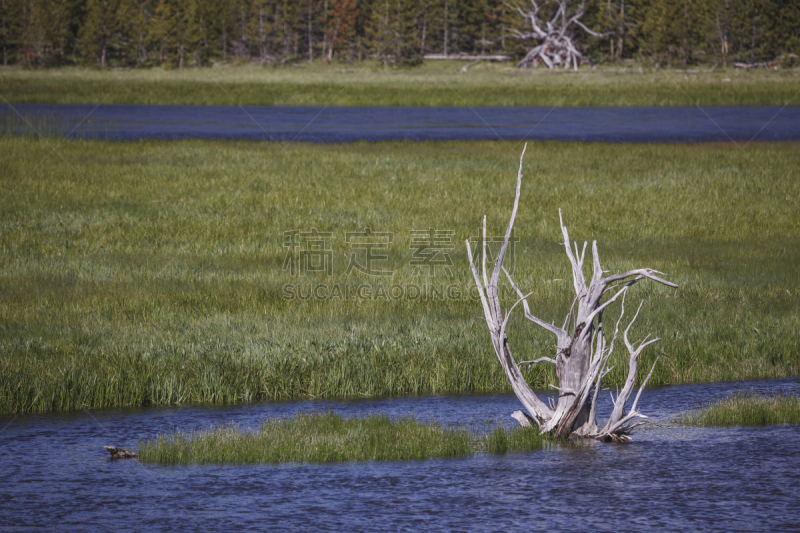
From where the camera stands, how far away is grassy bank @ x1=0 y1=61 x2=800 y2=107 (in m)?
77.9

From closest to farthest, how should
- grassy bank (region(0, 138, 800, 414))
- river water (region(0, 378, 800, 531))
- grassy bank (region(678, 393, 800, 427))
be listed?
river water (region(0, 378, 800, 531)) → grassy bank (region(678, 393, 800, 427)) → grassy bank (region(0, 138, 800, 414))

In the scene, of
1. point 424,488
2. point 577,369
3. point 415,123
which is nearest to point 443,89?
point 415,123

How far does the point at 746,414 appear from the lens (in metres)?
12.6

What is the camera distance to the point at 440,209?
28641 millimetres

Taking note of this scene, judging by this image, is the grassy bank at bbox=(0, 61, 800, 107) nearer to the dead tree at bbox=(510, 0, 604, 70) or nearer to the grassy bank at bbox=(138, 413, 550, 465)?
the dead tree at bbox=(510, 0, 604, 70)

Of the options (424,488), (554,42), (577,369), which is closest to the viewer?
(424,488)

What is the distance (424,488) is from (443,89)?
80394mm

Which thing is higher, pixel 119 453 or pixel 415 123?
pixel 415 123

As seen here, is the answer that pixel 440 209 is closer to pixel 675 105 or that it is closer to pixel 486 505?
pixel 486 505

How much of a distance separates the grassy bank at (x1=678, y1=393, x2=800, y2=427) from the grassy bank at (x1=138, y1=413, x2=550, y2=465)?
245cm

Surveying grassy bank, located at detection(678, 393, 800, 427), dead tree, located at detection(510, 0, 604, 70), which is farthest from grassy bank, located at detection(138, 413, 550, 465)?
dead tree, located at detection(510, 0, 604, 70)

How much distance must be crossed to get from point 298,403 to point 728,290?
9825 mm

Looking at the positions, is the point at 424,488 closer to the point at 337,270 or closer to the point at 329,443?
the point at 329,443

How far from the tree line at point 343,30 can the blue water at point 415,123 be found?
171 ft
